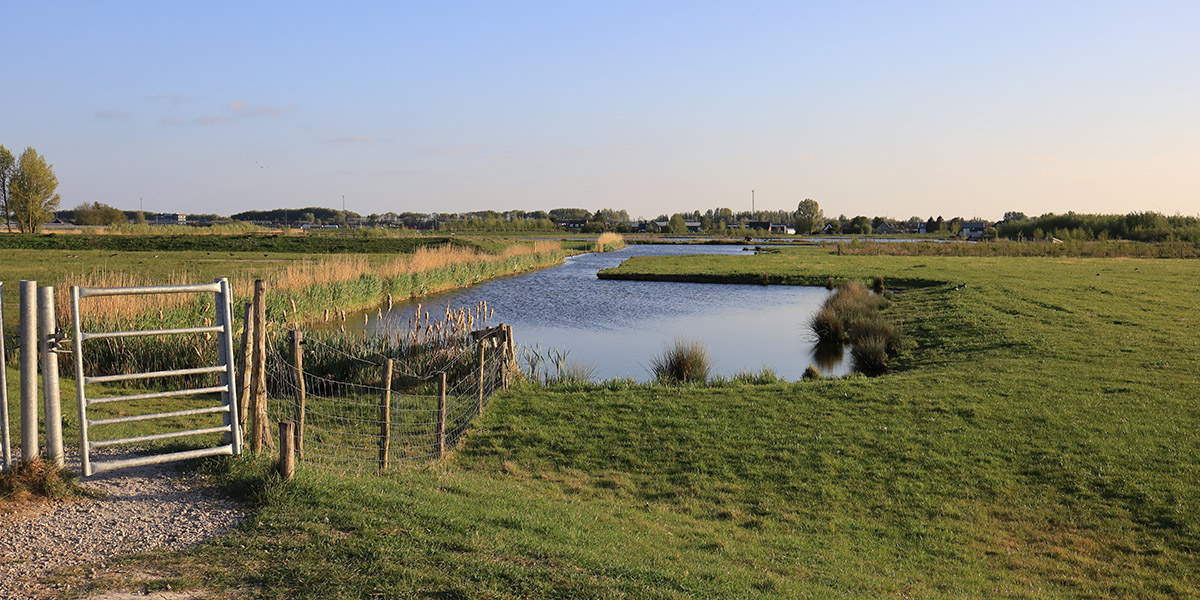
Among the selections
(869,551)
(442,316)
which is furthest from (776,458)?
(442,316)

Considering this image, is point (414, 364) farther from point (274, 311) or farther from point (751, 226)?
point (751, 226)

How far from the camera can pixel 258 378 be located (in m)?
7.94

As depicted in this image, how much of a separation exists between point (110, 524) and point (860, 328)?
2022 centimetres

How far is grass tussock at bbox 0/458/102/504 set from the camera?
6.43 meters

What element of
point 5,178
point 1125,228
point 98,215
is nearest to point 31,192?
point 5,178

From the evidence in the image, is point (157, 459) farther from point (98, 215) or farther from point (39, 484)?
point (98, 215)

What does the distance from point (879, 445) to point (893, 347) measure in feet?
34.2

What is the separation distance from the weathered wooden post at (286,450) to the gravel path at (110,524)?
47 centimetres

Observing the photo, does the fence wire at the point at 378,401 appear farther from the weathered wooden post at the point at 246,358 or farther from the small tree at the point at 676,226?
the small tree at the point at 676,226

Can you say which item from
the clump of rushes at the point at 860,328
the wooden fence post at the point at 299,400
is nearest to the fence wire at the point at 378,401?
the wooden fence post at the point at 299,400

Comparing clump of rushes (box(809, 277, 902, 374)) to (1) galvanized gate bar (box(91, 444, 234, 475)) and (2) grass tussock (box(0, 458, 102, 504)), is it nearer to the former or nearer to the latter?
(1) galvanized gate bar (box(91, 444, 234, 475))

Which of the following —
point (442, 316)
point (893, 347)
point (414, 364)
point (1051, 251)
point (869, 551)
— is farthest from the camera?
point (1051, 251)

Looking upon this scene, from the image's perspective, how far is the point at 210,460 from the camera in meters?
7.48

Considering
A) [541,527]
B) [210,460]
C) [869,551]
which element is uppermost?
[210,460]
